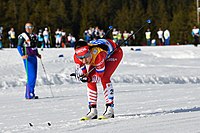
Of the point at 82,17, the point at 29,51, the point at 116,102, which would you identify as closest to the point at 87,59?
the point at 116,102

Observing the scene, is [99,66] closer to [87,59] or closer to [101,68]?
[101,68]

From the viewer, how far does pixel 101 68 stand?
880 centimetres

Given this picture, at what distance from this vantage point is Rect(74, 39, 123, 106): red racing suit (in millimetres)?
8789

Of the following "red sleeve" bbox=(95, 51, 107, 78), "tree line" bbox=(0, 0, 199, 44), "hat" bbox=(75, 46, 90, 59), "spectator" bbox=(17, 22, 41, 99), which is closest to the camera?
"hat" bbox=(75, 46, 90, 59)

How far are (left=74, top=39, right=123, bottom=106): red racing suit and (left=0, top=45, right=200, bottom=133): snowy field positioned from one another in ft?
1.51

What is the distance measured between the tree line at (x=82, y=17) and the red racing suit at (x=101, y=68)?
302 feet

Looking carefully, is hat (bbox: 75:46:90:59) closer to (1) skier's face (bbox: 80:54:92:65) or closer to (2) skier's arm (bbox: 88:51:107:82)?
(1) skier's face (bbox: 80:54:92:65)

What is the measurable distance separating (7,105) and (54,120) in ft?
11.3

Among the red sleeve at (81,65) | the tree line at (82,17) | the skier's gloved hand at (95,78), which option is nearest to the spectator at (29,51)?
the red sleeve at (81,65)

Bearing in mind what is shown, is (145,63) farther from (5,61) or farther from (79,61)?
(79,61)

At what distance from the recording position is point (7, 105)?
12672 mm

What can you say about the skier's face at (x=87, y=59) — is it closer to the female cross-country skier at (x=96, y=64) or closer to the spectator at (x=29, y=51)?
the female cross-country skier at (x=96, y=64)

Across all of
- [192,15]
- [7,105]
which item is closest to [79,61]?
[7,105]

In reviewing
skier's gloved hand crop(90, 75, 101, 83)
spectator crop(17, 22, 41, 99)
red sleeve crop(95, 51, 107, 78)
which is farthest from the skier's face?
spectator crop(17, 22, 41, 99)
